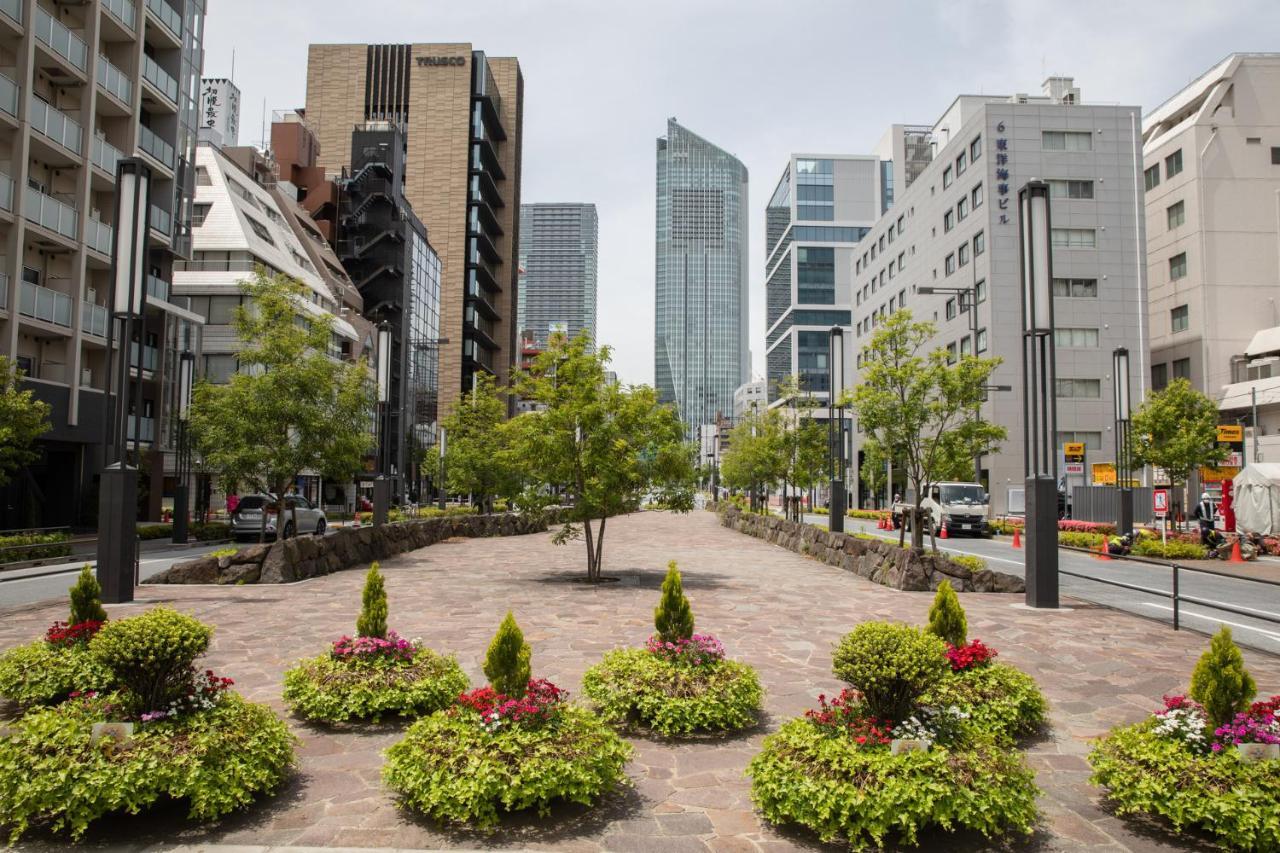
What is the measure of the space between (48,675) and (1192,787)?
7.65 metres

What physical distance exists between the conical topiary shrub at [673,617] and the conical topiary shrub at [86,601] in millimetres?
4488

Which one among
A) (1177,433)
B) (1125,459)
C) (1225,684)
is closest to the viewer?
(1225,684)

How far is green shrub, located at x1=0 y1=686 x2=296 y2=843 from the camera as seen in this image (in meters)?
4.27

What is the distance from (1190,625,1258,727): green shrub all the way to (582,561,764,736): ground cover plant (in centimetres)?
300

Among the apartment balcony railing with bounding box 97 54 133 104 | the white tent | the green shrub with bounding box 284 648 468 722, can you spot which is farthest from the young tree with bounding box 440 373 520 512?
the white tent

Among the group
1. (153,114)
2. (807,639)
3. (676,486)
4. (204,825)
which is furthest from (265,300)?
(153,114)

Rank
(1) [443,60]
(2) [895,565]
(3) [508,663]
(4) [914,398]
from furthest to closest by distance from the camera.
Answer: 1. (1) [443,60]
2. (4) [914,398]
3. (2) [895,565]
4. (3) [508,663]

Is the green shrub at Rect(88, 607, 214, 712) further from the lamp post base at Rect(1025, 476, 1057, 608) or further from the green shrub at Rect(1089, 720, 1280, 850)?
the lamp post base at Rect(1025, 476, 1057, 608)

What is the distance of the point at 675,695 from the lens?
248 inches

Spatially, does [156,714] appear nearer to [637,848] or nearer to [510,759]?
[510,759]

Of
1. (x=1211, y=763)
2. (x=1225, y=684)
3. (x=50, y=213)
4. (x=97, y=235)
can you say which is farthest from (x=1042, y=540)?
(x=97, y=235)

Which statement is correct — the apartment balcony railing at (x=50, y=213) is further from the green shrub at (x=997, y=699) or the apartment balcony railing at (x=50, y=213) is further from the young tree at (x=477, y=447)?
the green shrub at (x=997, y=699)

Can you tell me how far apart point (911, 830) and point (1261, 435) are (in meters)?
56.4

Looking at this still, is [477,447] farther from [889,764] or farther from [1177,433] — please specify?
[889,764]
